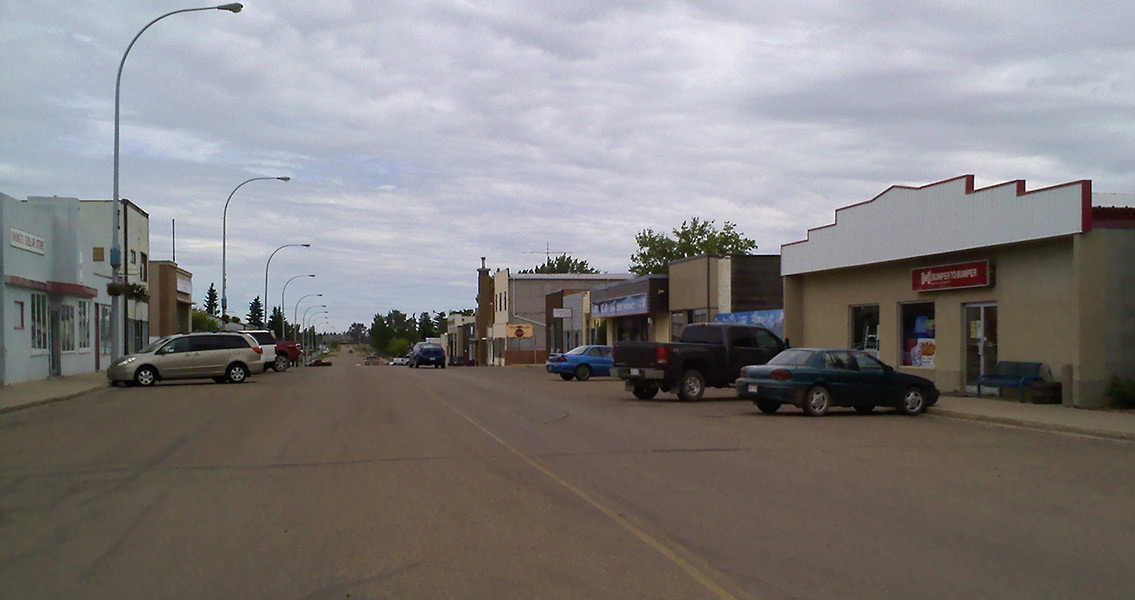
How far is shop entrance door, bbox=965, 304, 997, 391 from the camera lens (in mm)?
25359

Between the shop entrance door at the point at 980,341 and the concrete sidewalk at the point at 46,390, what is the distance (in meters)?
23.1

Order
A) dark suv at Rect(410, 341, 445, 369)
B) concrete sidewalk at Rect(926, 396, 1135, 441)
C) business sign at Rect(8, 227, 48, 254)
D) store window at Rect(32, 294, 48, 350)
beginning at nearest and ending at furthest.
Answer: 1. concrete sidewalk at Rect(926, 396, 1135, 441)
2. business sign at Rect(8, 227, 48, 254)
3. store window at Rect(32, 294, 48, 350)
4. dark suv at Rect(410, 341, 445, 369)

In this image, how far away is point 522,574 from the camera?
707 centimetres

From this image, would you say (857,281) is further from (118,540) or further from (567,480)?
(118,540)

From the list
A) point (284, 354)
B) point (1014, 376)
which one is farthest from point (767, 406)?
point (284, 354)

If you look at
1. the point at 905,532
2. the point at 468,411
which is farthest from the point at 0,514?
the point at 468,411

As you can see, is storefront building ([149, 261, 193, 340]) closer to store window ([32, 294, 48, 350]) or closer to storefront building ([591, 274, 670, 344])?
storefront building ([591, 274, 670, 344])

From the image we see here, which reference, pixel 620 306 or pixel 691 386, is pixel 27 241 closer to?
pixel 691 386

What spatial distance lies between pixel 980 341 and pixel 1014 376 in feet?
7.24

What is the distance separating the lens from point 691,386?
25.0 metres

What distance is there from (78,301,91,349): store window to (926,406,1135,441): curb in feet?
107

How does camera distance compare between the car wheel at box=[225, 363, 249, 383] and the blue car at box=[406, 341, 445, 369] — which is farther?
the blue car at box=[406, 341, 445, 369]

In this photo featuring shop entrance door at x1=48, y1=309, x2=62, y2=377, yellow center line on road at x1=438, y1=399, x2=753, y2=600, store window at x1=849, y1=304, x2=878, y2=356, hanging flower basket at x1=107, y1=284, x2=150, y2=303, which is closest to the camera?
yellow center line on road at x1=438, y1=399, x2=753, y2=600

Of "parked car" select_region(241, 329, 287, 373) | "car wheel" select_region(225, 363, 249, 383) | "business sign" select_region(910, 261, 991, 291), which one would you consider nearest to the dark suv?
"parked car" select_region(241, 329, 287, 373)
